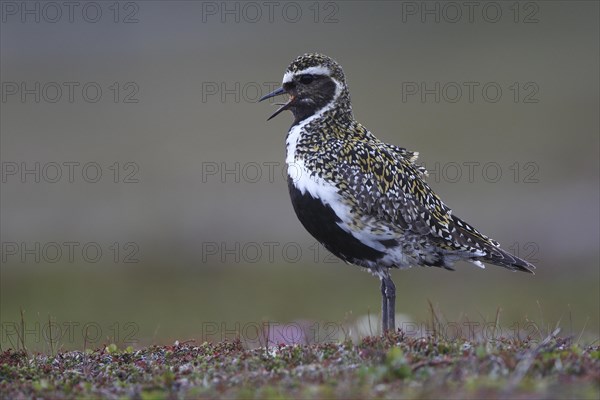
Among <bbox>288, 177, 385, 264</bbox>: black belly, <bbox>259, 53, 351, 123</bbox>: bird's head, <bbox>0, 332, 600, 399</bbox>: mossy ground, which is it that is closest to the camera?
<bbox>0, 332, 600, 399</bbox>: mossy ground

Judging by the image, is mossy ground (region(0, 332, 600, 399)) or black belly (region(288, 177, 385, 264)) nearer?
mossy ground (region(0, 332, 600, 399))

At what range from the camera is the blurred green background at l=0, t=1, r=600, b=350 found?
21.5 meters

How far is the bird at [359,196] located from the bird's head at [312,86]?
10mm

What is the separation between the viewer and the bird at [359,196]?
964 cm

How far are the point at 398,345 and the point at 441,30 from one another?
5397cm

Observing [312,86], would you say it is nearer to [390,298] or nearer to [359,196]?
[359,196]

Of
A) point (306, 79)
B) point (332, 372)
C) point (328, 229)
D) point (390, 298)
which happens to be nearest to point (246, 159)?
point (306, 79)

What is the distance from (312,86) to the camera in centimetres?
1046

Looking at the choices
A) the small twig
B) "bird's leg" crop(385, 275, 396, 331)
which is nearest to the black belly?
"bird's leg" crop(385, 275, 396, 331)

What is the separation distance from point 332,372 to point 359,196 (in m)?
2.66

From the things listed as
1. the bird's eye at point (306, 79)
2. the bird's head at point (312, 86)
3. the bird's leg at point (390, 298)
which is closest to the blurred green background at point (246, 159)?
the bird's leg at point (390, 298)

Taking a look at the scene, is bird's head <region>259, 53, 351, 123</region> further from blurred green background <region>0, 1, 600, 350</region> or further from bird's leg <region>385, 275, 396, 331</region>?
blurred green background <region>0, 1, 600, 350</region>

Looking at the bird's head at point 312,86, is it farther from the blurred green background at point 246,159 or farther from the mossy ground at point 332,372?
the mossy ground at point 332,372

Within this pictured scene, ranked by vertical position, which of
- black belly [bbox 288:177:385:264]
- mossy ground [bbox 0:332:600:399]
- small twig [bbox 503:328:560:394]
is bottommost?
mossy ground [bbox 0:332:600:399]
